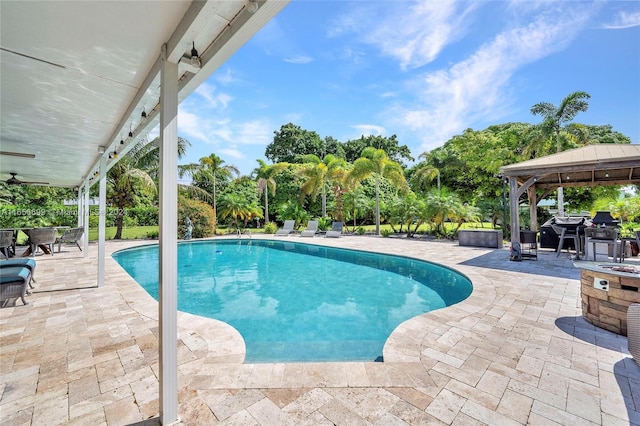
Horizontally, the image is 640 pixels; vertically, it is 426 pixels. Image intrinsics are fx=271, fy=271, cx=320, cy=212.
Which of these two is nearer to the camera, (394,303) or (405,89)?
(394,303)

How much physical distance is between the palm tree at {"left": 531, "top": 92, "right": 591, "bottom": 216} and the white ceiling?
19.6 m

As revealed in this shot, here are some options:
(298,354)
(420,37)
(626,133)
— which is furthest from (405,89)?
(626,133)

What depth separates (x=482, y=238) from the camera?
1196cm

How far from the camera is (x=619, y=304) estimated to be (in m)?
3.53

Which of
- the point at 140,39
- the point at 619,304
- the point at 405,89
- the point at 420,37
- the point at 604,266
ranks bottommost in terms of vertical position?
the point at 619,304

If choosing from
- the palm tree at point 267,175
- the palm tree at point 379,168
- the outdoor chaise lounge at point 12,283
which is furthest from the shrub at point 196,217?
the outdoor chaise lounge at point 12,283

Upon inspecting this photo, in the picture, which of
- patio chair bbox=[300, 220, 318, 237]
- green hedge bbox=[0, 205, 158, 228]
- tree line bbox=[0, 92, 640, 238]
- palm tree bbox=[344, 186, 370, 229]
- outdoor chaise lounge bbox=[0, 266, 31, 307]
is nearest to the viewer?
outdoor chaise lounge bbox=[0, 266, 31, 307]

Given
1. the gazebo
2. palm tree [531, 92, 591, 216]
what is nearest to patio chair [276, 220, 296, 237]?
the gazebo

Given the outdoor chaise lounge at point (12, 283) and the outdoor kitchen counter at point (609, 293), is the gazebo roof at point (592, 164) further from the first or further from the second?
the outdoor chaise lounge at point (12, 283)

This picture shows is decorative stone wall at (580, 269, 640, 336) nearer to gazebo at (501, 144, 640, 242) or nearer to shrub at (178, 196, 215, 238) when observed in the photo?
gazebo at (501, 144, 640, 242)

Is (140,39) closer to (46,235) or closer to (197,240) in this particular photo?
(46,235)

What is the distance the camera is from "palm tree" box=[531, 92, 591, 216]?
1592 cm

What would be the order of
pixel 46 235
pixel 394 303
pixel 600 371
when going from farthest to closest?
pixel 46 235 → pixel 394 303 → pixel 600 371

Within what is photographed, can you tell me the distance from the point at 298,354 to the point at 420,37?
1116 centimetres
